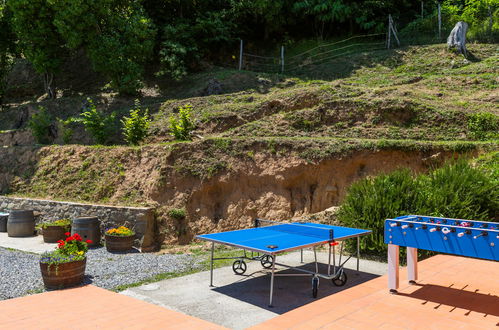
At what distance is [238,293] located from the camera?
21.1ft

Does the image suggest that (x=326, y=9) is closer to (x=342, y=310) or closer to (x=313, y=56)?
(x=313, y=56)

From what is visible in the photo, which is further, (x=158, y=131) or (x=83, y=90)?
(x=83, y=90)

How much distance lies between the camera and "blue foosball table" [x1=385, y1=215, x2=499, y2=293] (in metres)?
4.88

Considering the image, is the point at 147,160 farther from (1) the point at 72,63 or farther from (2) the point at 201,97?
(1) the point at 72,63

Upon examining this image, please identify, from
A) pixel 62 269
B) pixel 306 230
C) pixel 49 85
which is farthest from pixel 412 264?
pixel 49 85

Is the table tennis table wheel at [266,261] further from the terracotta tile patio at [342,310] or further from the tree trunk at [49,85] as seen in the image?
the tree trunk at [49,85]

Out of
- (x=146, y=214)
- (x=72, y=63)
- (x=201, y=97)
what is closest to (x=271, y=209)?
(x=146, y=214)

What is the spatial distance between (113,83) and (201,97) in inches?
230

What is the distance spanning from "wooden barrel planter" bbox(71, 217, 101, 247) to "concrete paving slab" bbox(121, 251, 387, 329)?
15.0ft

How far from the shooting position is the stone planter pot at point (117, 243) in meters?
10.2

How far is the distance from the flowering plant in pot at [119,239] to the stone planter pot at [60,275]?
10.3ft

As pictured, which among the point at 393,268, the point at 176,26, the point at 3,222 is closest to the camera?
the point at 393,268

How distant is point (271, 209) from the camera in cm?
1175

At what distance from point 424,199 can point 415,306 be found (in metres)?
3.75
